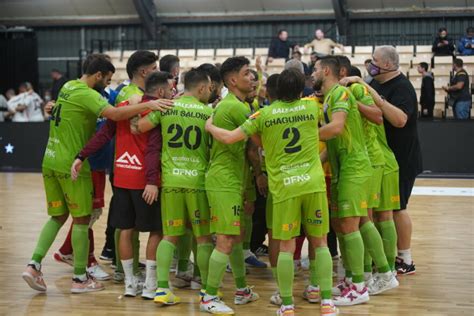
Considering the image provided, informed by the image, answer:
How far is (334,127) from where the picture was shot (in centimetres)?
552

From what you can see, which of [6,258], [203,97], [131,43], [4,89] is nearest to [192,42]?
[131,43]

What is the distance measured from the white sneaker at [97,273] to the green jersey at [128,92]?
57.3 inches

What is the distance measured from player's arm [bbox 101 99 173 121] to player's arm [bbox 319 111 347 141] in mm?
1111

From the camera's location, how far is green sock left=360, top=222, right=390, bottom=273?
598 centimetres

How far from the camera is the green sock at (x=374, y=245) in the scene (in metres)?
5.98

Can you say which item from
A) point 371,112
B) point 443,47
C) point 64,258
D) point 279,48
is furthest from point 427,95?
point 64,258

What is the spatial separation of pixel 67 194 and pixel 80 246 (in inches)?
16.4

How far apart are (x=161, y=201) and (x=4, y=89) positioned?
16.0 m

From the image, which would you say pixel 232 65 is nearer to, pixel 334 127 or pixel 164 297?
pixel 334 127

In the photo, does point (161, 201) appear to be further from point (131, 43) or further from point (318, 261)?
point (131, 43)

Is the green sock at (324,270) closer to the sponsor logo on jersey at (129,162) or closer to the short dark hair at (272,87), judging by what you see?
the short dark hair at (272,87)

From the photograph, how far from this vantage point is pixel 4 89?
67.9 feet

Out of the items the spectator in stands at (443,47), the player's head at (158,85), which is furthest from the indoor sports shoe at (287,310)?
the spectator in stands at (443,47)

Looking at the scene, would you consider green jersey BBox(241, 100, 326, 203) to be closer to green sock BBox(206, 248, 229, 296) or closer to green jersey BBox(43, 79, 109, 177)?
green sock BBox(206, 248, 229, 296)
